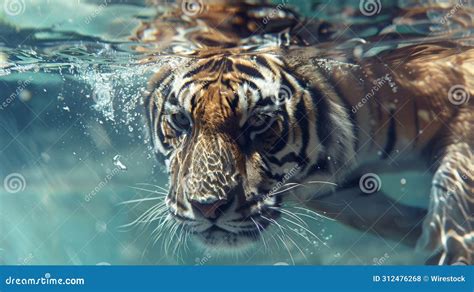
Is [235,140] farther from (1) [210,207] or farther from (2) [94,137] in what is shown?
(2) [94,137]

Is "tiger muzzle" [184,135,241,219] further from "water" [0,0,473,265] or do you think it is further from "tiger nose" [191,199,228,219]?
"water" [0,0,473,265]

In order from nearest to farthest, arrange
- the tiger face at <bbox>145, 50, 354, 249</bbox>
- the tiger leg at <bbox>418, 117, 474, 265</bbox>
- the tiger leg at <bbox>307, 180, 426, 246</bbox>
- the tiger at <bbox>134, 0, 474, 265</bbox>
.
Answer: the tiger face at <bbox>145, 50, 354, 249</bbox>
the tiger at <bbox>134, 0, 474, 265</bbox>
the tiger leg at <bbox>418, 117, 474, 265</bbox>
the tiger leg at <bbox>307, 180, 426, 246</bbox>

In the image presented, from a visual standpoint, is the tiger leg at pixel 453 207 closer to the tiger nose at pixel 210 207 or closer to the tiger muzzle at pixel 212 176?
the tiger muzzle at pixel 212 176

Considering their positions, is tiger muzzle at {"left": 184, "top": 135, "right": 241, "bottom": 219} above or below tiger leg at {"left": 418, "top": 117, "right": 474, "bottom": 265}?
above

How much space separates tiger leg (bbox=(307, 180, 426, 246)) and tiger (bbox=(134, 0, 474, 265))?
17mm

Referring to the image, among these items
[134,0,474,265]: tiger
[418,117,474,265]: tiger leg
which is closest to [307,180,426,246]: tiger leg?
[134,0,474,265]: tiger

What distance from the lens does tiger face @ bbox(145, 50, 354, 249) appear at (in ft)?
15.5

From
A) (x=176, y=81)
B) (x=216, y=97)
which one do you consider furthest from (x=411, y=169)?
(x=176, y=81)

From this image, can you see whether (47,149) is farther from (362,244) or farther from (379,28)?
(379,28)

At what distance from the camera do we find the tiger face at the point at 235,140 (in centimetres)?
473

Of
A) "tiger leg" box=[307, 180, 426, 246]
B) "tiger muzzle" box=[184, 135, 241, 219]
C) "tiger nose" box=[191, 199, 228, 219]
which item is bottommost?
"tiger leg" box=[307, 180, 426, 246]

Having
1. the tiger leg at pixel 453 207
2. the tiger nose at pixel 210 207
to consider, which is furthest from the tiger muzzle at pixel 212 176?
the tiger leg at pixel 453 207

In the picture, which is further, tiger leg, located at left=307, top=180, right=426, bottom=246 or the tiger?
tiger leg, located at left=307, top=180, right=426, bottom=246

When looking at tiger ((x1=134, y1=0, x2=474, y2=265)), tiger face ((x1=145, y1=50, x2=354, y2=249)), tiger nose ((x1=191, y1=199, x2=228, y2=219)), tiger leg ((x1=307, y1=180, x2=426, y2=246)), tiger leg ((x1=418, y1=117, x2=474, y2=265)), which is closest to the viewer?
tiger nose ((x1=191, y1=199, x2=228, y2=219))
